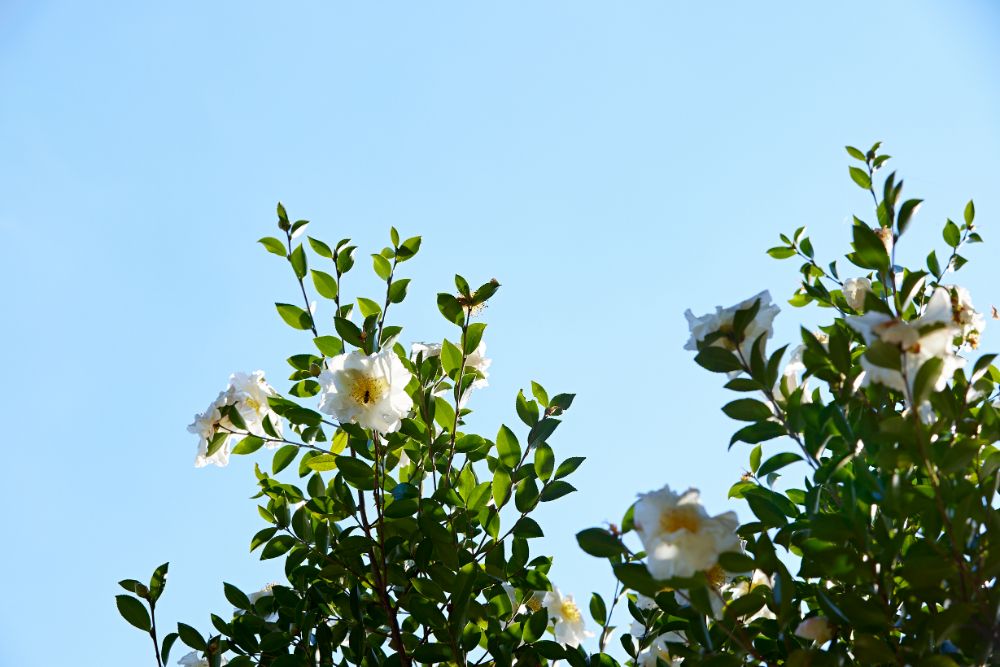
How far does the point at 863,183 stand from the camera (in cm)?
211

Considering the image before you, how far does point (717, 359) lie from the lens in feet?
4.67

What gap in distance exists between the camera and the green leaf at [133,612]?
1841mm

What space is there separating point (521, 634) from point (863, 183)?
4.63 feet

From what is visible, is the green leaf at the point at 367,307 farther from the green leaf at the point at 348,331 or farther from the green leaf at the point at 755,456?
the green leaf at the point at 755,456

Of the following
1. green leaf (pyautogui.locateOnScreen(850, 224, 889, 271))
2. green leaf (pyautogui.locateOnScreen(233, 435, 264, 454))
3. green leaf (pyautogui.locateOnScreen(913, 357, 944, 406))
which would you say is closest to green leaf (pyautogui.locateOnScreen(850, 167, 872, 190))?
green leaf (pyautogui.locateOnScreen(850, 224, 889, 271))

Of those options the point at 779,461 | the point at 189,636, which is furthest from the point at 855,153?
the point at 189,636

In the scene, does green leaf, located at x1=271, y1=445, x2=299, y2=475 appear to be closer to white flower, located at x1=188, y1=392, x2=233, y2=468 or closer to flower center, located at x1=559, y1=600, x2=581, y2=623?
white flower, located at x1=188, y1=392, x2=233, y2=468

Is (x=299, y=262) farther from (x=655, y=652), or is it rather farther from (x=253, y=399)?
(x=655, y=652)

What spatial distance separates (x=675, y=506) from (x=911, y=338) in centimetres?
44

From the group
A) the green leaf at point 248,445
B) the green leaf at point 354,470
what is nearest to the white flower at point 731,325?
the green leaf at point 354,470

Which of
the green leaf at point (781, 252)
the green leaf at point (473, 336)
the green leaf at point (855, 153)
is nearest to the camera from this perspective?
the green leaf at point (473, 336)

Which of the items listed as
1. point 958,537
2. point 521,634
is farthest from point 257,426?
point 958,537

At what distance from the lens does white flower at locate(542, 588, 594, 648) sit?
207 centimetres

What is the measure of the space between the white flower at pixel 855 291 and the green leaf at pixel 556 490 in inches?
32.6
